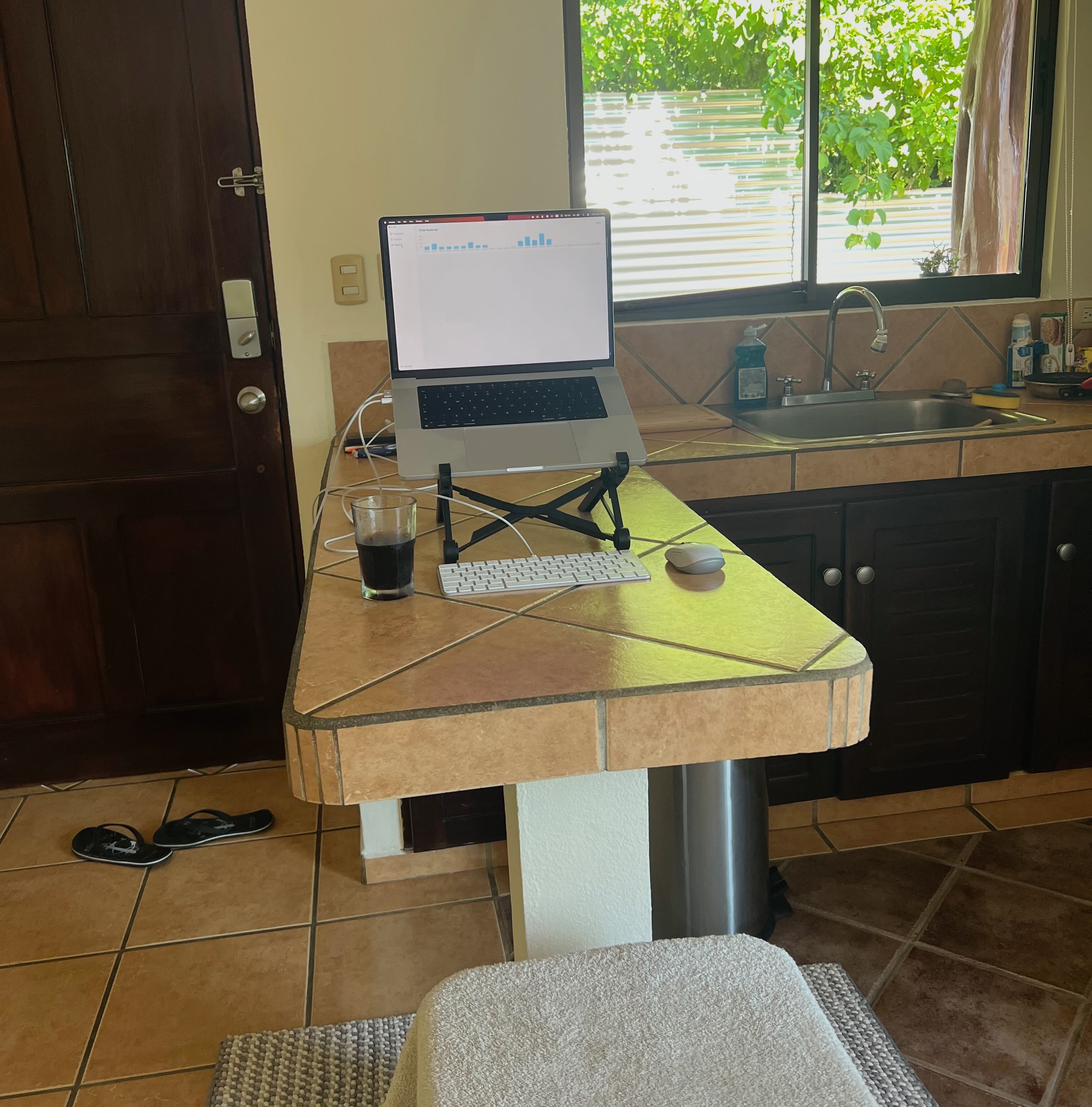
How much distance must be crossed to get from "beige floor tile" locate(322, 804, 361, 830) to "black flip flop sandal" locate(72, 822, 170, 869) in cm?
36

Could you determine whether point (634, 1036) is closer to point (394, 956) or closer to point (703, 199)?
point (394, 956)

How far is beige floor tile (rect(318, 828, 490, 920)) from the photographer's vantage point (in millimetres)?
2205

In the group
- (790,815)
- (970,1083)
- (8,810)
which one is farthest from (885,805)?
(8,810)

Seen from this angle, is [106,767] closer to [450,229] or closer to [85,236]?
[85,236]

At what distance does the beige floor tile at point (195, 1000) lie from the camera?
180 cm

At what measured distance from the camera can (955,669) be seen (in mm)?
2314

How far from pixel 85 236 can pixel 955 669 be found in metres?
2.24

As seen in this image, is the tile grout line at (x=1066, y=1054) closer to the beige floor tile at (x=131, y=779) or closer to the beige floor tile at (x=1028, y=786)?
the beige floor tile at (x=1028, y=786)

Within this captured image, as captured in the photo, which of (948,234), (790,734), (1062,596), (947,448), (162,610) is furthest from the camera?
(948,234)

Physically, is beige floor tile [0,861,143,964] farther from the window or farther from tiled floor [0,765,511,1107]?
the window

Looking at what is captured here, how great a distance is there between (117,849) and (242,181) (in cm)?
158

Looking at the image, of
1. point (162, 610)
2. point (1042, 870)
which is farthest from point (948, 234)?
point (162, 610)

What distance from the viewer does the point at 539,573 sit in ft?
4.36

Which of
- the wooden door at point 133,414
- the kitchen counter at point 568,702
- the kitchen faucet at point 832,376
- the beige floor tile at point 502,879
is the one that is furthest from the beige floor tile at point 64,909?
the kitchen faucet at point 832,376
